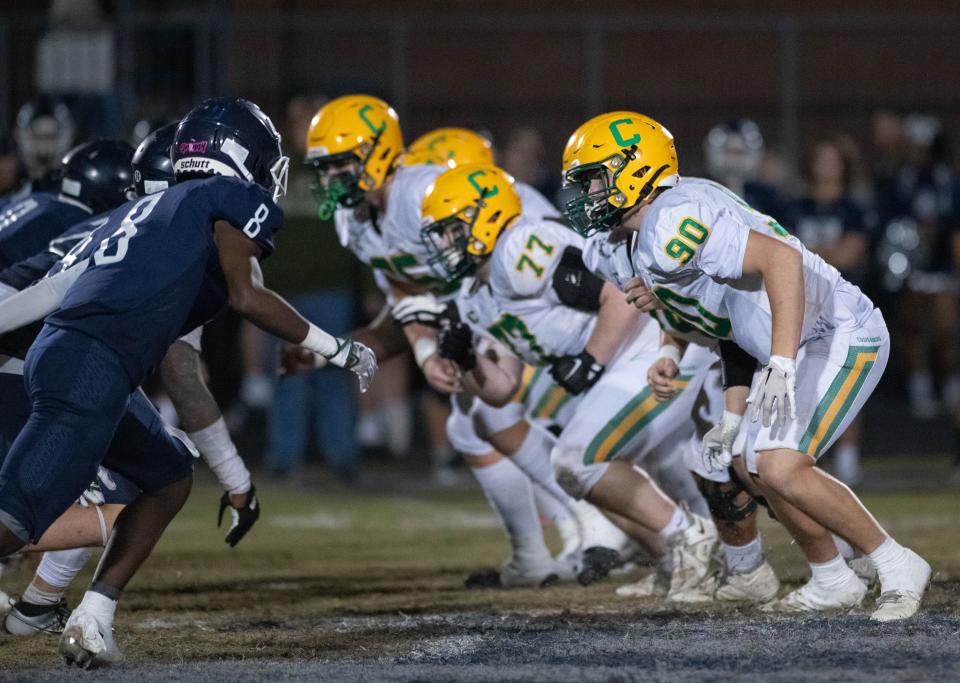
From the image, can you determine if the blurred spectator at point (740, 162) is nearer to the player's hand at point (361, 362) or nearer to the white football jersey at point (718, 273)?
the white football jersey at point (718, 273)

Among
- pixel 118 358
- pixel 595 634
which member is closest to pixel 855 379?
pixel 595 634

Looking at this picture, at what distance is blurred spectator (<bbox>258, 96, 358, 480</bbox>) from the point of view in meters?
9.70

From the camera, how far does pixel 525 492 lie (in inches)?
252

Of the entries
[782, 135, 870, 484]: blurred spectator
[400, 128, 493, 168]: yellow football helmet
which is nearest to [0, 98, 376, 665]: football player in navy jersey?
[400, 128, 493, 168]: yellow football helmet

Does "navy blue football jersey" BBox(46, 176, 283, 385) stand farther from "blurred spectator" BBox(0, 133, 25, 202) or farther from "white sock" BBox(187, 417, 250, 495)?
"blurred spectator" BBox(0, 133, 25, 202)

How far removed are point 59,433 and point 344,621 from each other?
4.80ft

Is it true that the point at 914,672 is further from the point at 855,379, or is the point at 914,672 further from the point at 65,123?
the point at 65,123

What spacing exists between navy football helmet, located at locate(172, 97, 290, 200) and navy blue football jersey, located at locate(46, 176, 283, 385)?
0.45 feet

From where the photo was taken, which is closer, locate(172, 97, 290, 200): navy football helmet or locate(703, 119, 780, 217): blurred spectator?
locate(172, 97, 290, 200): navy football helmet

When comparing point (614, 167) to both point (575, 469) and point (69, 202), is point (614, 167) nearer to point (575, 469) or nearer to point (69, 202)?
point (575, 469)

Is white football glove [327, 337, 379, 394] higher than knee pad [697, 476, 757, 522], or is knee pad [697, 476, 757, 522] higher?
white football glove [327, 337, 379, 394]

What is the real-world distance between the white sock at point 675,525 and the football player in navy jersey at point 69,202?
7.42 ft

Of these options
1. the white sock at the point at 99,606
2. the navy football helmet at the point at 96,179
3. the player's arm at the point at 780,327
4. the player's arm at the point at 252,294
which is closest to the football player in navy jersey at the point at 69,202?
the navy football helmet at the point at 96,179

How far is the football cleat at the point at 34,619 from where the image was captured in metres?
5.06
